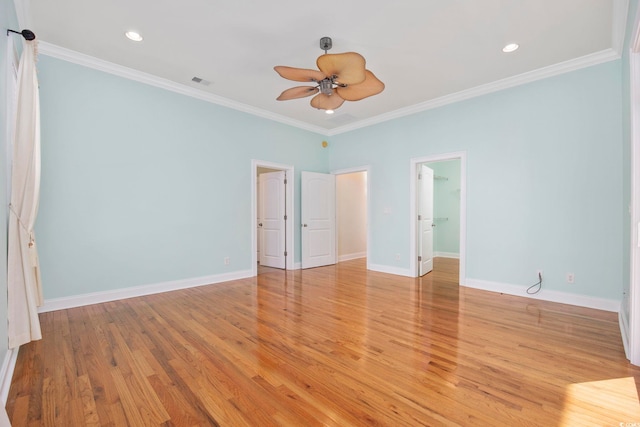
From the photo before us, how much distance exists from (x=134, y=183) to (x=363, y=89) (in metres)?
3.31

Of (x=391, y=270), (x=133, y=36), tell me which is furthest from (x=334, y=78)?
(x=391, y=270)

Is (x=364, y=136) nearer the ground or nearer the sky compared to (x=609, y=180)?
nearer the sky

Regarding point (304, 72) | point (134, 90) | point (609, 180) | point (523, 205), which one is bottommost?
point (523, 205)

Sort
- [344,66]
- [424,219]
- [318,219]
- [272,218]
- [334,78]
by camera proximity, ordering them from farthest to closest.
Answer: [318,219] → [272,218] → [424,219] → [334,78] → [344,66]

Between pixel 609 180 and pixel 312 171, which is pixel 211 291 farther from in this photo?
pixel 609 180

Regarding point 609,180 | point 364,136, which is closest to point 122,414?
point 609,180

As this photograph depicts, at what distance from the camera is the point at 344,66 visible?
97.1 inches

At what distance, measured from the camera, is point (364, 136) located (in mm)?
5824

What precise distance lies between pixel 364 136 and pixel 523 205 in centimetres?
312

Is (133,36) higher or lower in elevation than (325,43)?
higher

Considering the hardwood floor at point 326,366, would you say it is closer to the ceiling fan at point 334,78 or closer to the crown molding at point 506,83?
the ceiling fan at point 334,78

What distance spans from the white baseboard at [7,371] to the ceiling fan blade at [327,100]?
339 cm

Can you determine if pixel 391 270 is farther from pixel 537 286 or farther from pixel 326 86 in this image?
pixel 326 86

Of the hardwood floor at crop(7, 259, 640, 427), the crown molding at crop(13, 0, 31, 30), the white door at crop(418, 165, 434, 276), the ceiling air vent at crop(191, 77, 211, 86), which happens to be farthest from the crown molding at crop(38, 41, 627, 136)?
the hardwood floor at crop(7, 259, 640, 427)
